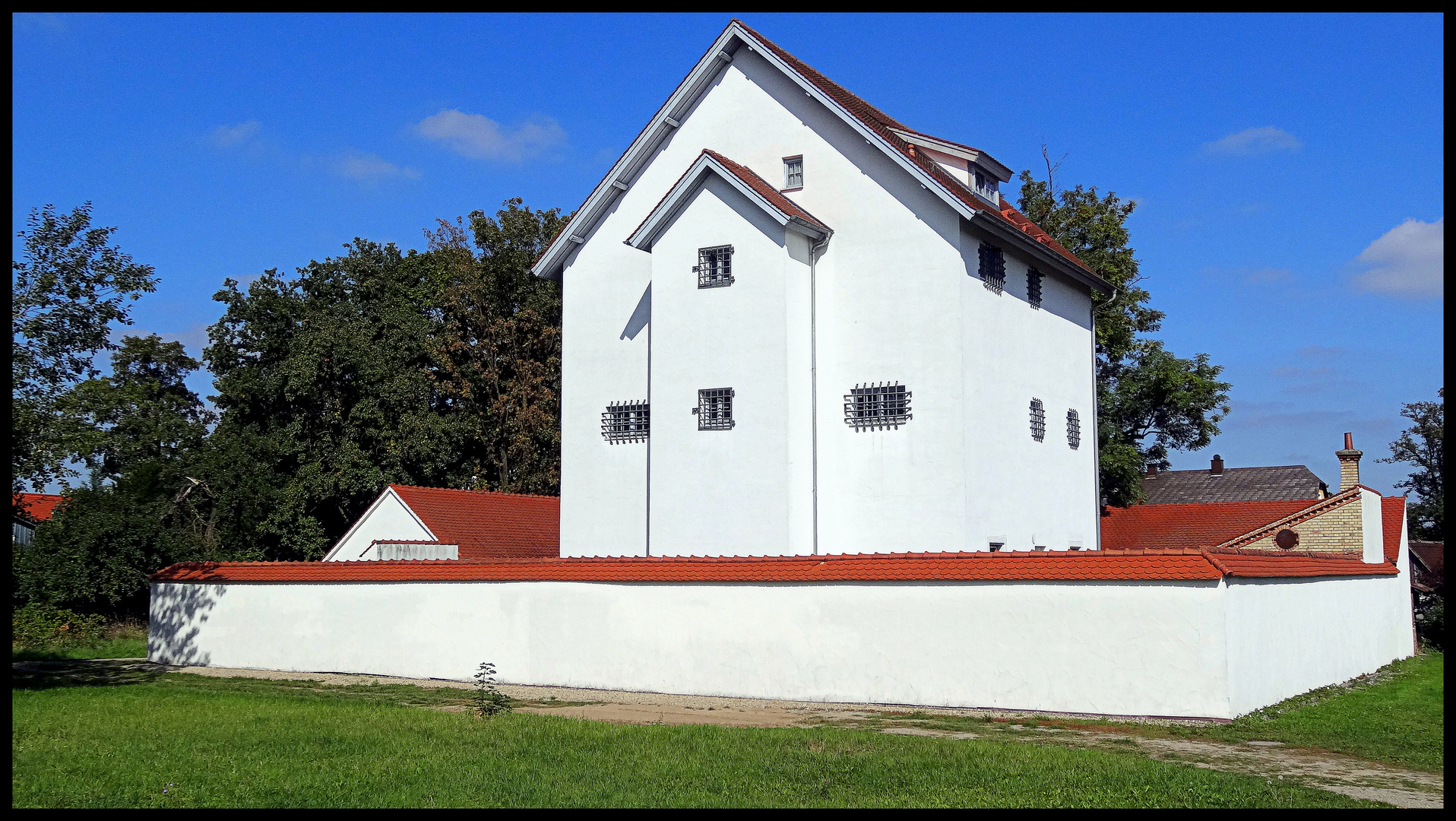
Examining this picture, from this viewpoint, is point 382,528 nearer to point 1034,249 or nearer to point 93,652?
point 93,652

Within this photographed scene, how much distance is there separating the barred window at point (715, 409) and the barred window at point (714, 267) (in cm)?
212

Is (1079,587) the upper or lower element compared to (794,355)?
lower

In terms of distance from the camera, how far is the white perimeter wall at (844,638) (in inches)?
660

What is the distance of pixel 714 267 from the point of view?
82.0 ft

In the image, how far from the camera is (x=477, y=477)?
1757 inches

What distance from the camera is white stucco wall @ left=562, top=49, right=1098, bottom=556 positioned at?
2414cm

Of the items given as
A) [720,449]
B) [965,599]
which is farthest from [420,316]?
[965,599]

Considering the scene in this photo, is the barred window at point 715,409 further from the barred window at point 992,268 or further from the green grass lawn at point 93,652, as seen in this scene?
the green grass lawn at point 93,652

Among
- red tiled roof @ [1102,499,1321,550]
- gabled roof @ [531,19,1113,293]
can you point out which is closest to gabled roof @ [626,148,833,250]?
gabled roof @ [531,19,1113,293]

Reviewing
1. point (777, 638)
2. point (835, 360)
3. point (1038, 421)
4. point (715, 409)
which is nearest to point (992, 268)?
point (1038, 421)

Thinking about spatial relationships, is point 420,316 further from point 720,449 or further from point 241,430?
point 720,449

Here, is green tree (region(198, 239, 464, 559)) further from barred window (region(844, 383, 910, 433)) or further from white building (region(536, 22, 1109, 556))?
barred window (region(844, 383, 910, 433))

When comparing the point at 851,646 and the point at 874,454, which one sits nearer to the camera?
the point at 851,646

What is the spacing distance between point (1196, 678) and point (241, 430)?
35188mm
